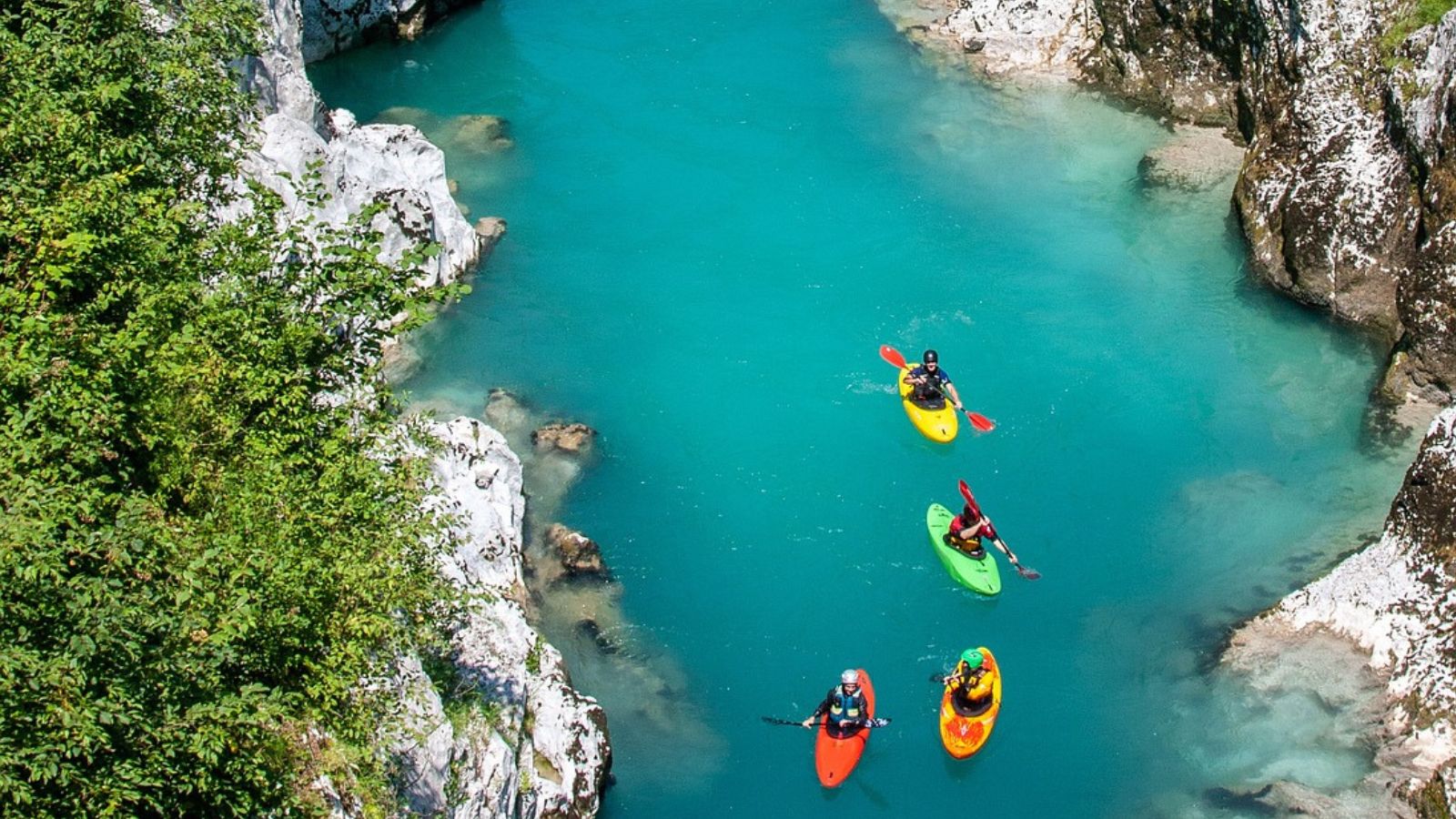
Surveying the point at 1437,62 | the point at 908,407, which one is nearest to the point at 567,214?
the point at 908,407

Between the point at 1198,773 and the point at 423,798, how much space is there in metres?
12.6

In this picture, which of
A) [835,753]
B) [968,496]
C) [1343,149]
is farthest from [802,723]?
[1343,149]

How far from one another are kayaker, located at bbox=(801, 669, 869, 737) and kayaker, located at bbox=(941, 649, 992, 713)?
1583 millimetres

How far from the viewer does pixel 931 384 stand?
31.0 meters

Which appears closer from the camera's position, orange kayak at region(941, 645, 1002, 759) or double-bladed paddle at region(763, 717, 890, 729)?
double-bladed paddle at region(763, 717, 890, 729)

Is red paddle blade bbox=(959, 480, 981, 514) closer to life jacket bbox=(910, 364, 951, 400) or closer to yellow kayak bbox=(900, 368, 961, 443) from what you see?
yellow kayak bbox=(900, 368, 961, 443)

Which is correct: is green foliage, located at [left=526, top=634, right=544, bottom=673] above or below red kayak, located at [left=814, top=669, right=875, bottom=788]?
above

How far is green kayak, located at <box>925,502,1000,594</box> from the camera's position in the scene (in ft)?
89.8

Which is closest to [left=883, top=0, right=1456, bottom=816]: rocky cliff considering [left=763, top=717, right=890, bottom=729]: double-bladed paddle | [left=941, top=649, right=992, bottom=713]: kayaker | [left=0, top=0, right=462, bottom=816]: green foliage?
[left=941, top=649, right=992, bottom=713]: kayaker

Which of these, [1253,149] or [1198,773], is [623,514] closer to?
[1198,773]

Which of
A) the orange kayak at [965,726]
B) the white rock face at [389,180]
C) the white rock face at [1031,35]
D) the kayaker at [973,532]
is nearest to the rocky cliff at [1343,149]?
the white rock face at [1031,35]

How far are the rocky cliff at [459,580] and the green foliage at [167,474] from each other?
1245mm

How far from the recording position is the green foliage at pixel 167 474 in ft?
46.8

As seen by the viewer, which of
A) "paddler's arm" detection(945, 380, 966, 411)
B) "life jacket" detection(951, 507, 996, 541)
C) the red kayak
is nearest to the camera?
the red kayak
